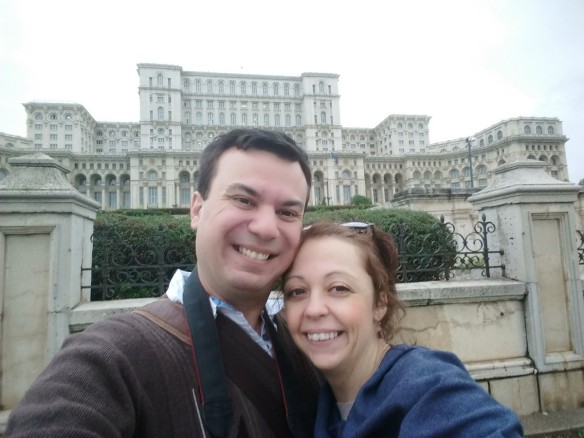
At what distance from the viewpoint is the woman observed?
1.06 metres

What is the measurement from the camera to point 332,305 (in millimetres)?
1408

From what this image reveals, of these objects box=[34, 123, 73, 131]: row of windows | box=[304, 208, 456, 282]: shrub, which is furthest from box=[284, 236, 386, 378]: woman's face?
box=[34, 123, 73, 131]: row of windows

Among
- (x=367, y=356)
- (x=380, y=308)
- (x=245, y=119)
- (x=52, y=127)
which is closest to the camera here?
(x=367, y=356)

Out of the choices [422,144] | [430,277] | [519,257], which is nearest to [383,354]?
[519,257]

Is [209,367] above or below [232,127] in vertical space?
below

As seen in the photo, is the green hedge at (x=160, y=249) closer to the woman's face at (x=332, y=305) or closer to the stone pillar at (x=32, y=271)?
the stone pillar at (x=32, y=271)

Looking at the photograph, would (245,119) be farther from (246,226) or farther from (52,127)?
(246,226)

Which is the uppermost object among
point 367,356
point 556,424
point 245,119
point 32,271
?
point 245,119

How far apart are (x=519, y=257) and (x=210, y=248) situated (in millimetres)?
3774

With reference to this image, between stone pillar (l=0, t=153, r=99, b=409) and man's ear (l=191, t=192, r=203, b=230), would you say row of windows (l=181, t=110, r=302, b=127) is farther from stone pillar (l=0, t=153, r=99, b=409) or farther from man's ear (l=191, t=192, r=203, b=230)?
man's ear (l=191, t=192, r=203, b=230)

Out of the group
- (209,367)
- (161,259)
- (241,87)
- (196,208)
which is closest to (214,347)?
(209,367)

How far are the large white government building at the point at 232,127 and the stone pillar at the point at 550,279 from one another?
207 ft

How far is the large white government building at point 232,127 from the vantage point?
68.1 metres

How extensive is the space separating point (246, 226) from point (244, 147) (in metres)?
0.36
